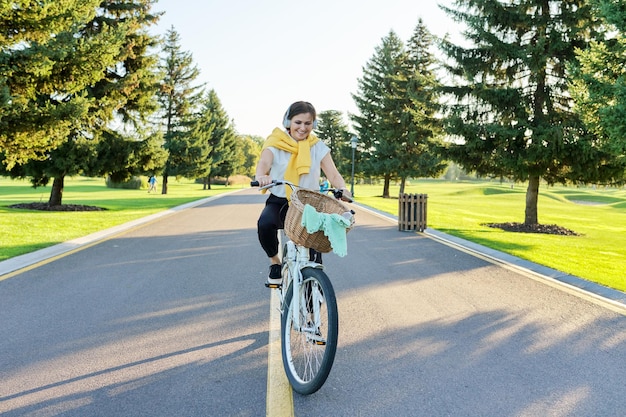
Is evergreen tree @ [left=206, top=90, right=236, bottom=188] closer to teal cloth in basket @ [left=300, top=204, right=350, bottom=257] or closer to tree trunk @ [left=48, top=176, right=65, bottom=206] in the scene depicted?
tree trunk @ [left=48, top=176, right=65, bottom=206]

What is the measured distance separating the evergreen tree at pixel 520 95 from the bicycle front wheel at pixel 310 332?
13.3 metres

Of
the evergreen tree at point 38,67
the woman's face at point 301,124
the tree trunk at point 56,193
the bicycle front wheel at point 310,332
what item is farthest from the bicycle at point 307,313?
the tree trunk at point 56,193

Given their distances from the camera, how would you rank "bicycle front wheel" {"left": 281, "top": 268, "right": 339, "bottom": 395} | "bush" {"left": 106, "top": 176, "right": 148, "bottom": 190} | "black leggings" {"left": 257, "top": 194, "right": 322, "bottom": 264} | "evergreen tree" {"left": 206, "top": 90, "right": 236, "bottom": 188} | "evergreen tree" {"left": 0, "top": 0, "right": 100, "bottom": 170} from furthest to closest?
"evergreen tree" {"left": 206, "top": 90, "right": 236, "bottom": 188} < "bush" {"left": 106, "top": 176, "right": 148, "bottom": 190} < "evergreen tree" {"left": 0, "top": 0, "right": 100, "bottom": 170} < "black leggings" {"left": 257, "top": 194, "right": 322, "bottom": 264} < "bicycle front wheel" {"left": 281, "top": 268, "right": 339, "bottom": 395}

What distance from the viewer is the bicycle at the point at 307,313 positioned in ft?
10.2

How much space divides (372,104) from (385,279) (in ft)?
113

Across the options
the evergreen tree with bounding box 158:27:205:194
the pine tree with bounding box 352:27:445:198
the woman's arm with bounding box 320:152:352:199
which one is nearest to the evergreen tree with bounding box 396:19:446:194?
the pine tree with bounding box 352:27:445:198

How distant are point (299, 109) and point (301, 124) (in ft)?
0.43

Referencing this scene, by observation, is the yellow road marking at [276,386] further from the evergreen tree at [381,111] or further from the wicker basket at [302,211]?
the evergreen tree at [381,111]

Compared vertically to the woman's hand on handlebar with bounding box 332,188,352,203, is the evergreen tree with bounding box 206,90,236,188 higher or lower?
higher

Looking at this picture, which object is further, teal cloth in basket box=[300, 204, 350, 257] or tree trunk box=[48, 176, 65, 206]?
tree trunk box=[48, 176, 65, 206]

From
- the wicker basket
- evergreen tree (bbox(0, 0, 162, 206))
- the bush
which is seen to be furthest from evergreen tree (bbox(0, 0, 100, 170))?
the bush

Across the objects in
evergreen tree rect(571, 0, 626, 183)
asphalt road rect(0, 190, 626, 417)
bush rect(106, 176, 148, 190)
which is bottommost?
asphalt road rect(0, 190, 626, 417)

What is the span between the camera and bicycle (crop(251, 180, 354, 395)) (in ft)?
10.2

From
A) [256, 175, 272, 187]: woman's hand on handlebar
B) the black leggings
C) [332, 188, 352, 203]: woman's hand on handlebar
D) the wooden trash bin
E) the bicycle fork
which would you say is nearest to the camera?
the bicycle fork
